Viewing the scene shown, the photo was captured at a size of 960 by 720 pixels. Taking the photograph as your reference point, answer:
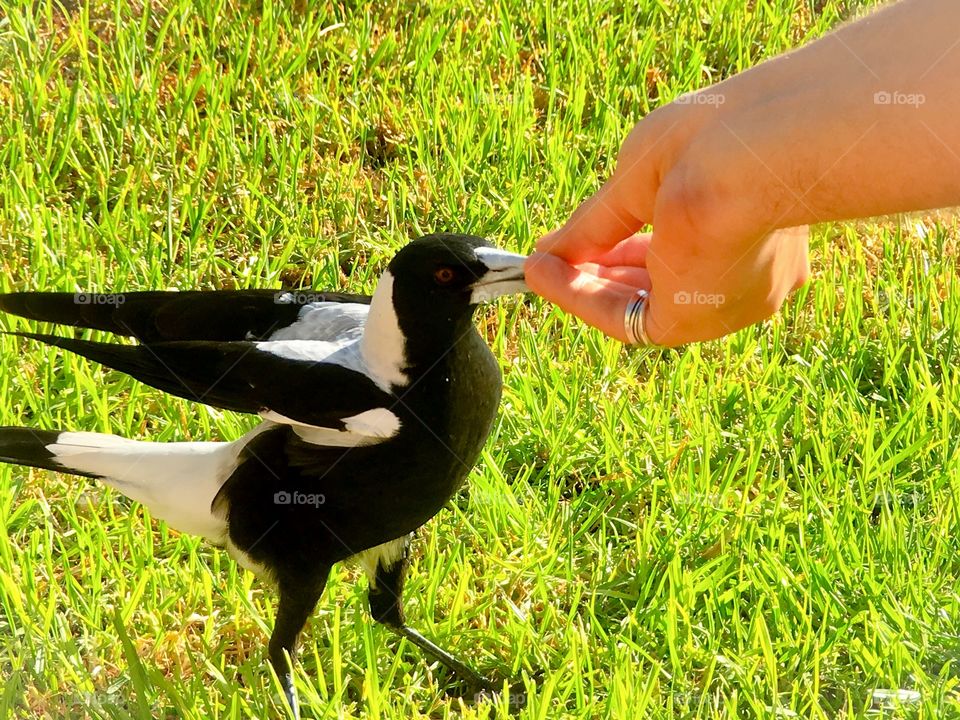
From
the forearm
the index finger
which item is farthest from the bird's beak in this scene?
the forearm

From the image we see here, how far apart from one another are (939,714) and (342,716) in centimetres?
105

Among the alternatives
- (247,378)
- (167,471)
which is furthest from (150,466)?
(247,378)

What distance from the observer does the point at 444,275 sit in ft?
6.85

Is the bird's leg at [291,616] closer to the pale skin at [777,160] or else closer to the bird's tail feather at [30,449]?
the bird's tail feather at [30,449]

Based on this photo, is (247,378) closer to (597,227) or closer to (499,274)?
(499,274)

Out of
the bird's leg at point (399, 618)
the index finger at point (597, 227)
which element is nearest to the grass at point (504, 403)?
the bird's leg at point (399, 618)

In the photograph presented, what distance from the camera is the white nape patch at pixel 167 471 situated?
7.66 feet

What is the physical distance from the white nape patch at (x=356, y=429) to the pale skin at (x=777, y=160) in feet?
1.70

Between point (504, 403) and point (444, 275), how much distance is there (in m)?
0.89

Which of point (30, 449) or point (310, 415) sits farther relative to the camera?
point (30, 449)

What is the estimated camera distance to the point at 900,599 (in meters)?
2.38

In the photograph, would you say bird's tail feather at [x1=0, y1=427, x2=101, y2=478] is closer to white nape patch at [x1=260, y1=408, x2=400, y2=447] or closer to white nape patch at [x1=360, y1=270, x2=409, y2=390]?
white nape patch at [x1=260, y1=408, x2=400, y2=447]

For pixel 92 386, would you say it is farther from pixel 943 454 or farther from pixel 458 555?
pixel 943 454

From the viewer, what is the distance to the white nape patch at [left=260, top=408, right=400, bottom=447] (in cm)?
212
